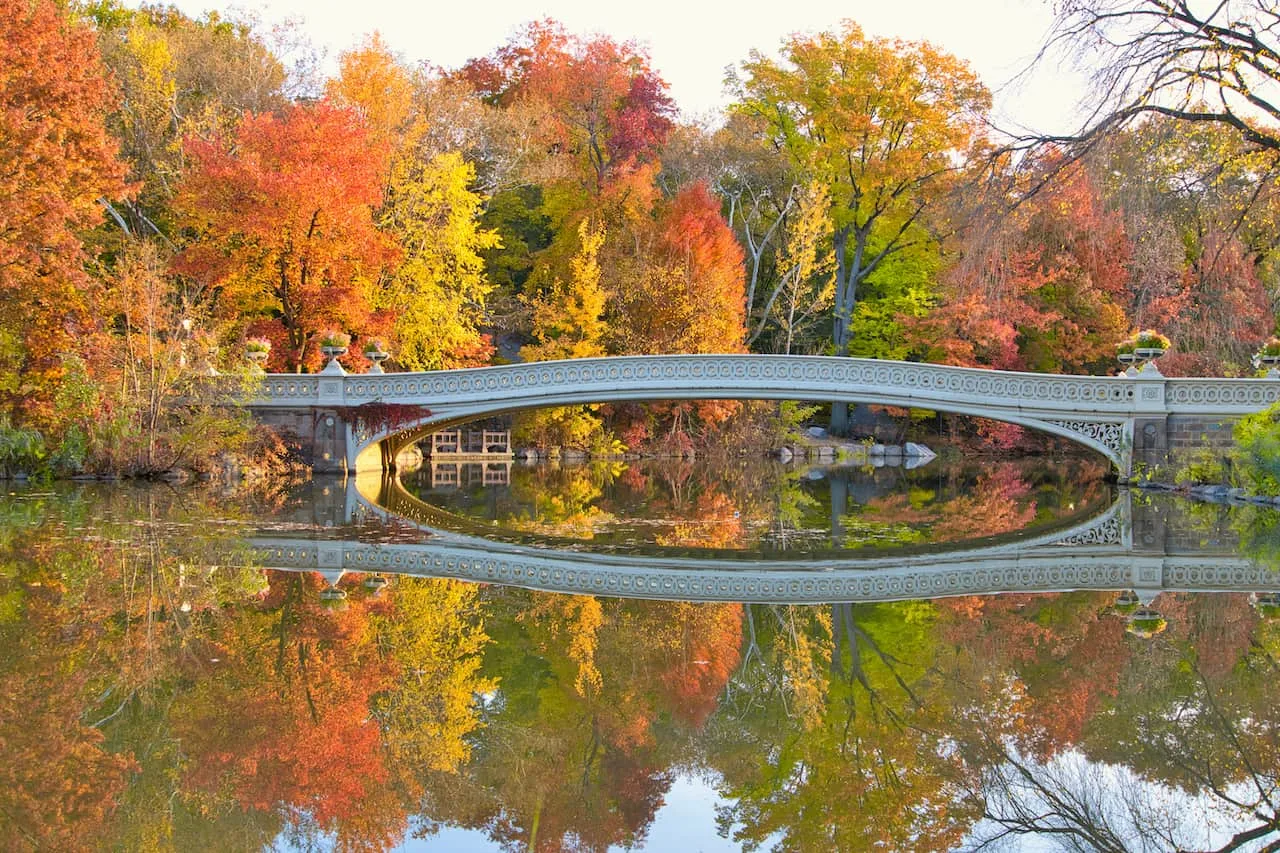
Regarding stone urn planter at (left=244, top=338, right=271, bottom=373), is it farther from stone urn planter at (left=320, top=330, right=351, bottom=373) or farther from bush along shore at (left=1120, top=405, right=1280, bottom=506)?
bush along shore at (left=1120, top=405, right=1280, bottom=506)

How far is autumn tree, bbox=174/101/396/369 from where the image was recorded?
68.1 ft

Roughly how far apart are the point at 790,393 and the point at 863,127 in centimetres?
1148

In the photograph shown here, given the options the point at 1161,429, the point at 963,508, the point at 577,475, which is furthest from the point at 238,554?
the point at 1161,429

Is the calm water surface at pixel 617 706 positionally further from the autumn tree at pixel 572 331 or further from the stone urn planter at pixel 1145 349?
the autumn tree at pixel 572 331

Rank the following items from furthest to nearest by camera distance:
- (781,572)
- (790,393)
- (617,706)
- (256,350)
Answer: (790,393)
(256,350)
(781,572)
(617,706)

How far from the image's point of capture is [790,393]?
19.5 metres

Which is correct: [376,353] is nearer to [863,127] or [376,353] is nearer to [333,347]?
[333,347]

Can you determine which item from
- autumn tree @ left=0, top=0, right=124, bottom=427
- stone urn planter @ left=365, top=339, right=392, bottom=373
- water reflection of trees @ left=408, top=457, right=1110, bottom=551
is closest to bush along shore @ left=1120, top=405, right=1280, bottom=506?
water reflection of trees @ left=408, top=457, right=1110, bottom=551

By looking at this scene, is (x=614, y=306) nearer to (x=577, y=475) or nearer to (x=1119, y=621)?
(x=577, y=475)

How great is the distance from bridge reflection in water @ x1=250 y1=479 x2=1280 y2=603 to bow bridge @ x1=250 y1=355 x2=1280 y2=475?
818cm

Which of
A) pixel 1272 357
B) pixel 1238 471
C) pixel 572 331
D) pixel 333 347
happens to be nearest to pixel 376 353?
pixel 333 347

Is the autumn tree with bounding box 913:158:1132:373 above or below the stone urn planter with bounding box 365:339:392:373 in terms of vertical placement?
above

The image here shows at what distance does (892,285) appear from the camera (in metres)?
30.4

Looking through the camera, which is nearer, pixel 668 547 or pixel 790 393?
pixel 668 547
